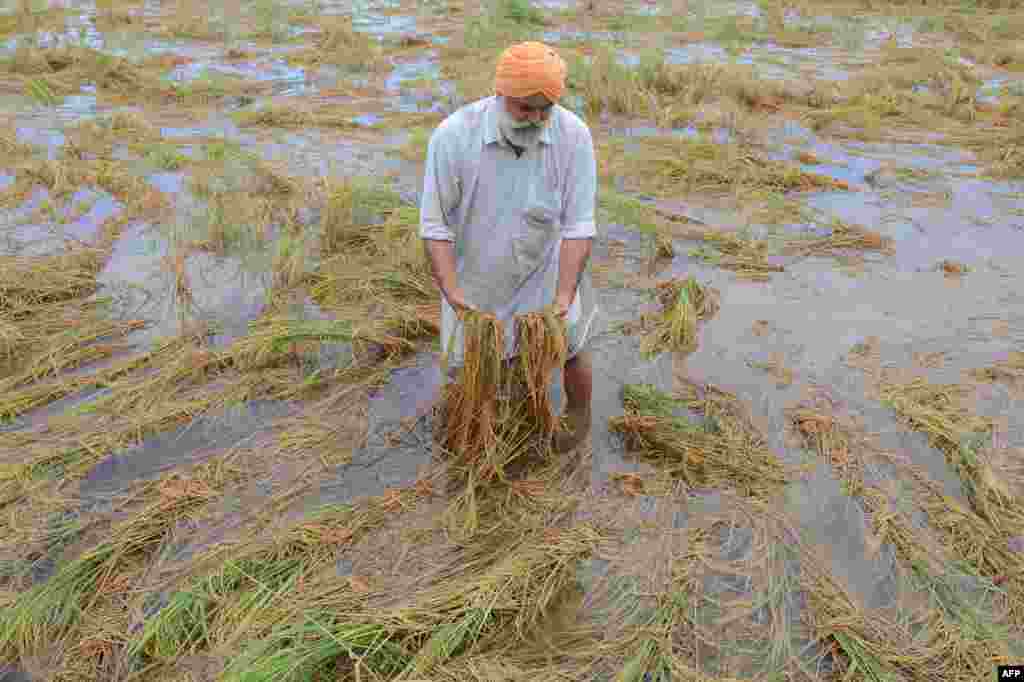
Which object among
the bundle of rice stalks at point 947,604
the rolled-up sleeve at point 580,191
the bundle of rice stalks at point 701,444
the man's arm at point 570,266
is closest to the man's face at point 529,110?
the rolled-up sleeve at point 580,191

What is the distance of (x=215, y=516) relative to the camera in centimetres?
257

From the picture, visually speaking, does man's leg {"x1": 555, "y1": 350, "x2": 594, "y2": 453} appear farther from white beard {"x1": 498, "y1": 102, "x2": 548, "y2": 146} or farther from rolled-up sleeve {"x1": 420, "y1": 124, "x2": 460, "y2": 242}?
white beard {"x1": 498, "y1": 102, "x2": 548, "y2": 146}

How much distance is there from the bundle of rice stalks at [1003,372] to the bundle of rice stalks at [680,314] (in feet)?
4.05

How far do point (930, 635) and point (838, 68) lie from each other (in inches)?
305

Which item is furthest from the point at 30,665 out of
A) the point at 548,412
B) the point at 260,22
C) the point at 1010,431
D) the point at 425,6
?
the point at 425,6

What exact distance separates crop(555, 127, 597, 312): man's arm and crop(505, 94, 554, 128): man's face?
162 mm

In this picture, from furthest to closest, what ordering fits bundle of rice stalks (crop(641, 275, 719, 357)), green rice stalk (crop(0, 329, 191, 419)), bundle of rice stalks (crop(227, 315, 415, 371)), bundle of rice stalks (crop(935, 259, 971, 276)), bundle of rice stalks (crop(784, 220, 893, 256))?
bundle of rice stalks (crop(784, 220, 893, 256)), bundle of rice stalks (crop(935, 259, 971, 276)), bundle of rice stalks (crop(641, 275, 719, 357)), bundle of rice stalks (crop(227, 315, 415, 371)), green rice stalk (crop(0, 329, 191, 419))

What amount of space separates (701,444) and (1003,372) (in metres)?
1.62

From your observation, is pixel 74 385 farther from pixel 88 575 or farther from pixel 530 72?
pixel 530 72

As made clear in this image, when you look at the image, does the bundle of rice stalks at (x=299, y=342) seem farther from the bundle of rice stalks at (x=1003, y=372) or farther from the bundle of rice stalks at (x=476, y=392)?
the bundle of rice stalks at (x=1003, y=372)

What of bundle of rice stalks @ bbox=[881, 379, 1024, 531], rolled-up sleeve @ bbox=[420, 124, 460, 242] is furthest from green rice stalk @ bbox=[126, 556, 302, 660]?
bundle of rice stalks @ bbox=[881, 379, 1024, 531]

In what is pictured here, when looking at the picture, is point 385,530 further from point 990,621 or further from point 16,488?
point 990,621

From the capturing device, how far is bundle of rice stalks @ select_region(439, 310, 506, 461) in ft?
8.25

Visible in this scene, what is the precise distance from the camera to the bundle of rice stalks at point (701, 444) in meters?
2.82
